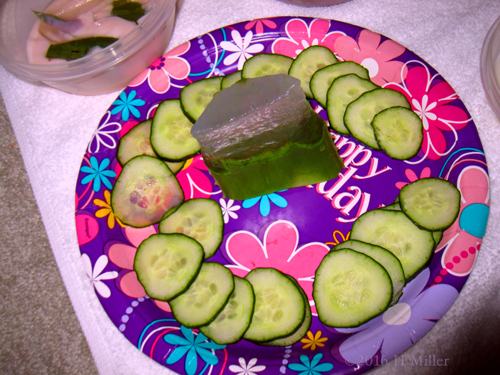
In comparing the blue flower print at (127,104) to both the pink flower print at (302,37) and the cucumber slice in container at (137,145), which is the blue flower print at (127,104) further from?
the pink flower print at (302,37)

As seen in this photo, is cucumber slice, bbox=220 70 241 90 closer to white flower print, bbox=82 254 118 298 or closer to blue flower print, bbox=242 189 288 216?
blue flower print, bbox=242 189 288 216

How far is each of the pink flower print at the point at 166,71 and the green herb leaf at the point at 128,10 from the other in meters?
0.24

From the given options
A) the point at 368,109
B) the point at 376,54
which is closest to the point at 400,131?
the point at 368,109

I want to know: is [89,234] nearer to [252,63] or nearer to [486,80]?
[252,63]

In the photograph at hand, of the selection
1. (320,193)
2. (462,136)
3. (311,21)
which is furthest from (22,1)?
(462,136)

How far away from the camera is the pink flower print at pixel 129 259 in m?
1.48

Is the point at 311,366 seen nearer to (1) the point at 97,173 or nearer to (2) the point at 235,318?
(2) the point at 235,318

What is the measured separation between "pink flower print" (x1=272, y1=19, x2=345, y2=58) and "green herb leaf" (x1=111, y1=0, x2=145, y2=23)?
0.74 metres

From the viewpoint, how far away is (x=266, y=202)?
5.41 ft

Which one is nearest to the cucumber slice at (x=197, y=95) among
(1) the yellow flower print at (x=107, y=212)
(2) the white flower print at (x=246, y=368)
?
(1) the yellow flower print at (x=107, y=212)

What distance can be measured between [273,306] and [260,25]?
1.45m

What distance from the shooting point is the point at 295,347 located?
4.68 feet

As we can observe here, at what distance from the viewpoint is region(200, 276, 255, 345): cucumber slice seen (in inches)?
52.6

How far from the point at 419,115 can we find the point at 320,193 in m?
0.62
